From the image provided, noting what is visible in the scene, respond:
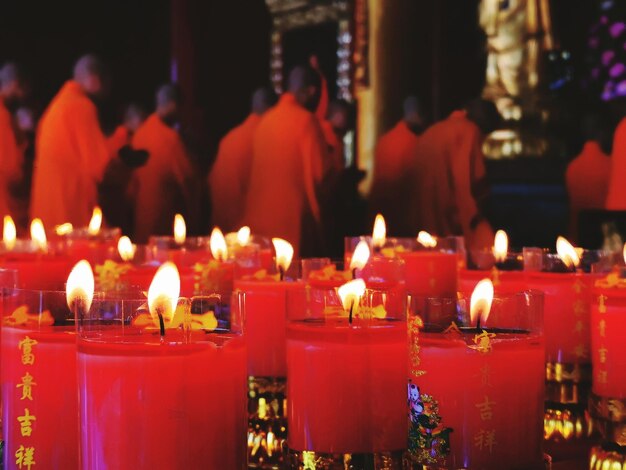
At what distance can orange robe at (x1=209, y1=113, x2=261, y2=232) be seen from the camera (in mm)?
6324

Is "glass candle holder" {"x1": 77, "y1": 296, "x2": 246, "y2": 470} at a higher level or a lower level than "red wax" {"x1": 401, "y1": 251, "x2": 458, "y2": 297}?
lower

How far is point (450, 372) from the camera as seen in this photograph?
36.7 inches

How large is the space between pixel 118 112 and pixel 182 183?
1143 mm

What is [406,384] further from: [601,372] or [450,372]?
[601,372]

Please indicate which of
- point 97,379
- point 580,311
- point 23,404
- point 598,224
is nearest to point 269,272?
point 580,311

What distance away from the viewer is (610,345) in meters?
1.18

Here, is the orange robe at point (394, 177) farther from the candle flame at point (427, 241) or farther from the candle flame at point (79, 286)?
the candle flame at point (79, 286)

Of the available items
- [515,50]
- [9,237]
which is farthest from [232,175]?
[9,237]

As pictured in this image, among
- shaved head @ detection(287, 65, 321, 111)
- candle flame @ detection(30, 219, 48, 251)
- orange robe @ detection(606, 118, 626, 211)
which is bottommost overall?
candle flame @ detection(30, 219, 48, 251)

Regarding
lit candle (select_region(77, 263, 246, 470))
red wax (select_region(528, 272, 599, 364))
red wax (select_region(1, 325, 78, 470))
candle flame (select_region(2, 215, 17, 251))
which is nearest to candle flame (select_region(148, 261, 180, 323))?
lit candle (select_region(77, 263, 246, 470))

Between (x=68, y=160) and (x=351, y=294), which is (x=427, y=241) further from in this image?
(x=68, y=160)

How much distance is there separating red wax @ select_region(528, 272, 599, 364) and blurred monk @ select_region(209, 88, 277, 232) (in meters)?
4.89

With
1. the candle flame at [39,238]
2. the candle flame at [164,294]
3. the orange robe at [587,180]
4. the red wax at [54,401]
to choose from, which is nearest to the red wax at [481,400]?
the candle flame at [164,294]

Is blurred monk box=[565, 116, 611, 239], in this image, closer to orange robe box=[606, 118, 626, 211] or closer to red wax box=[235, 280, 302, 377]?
orange robe box=[606, 118, 626, 211]
